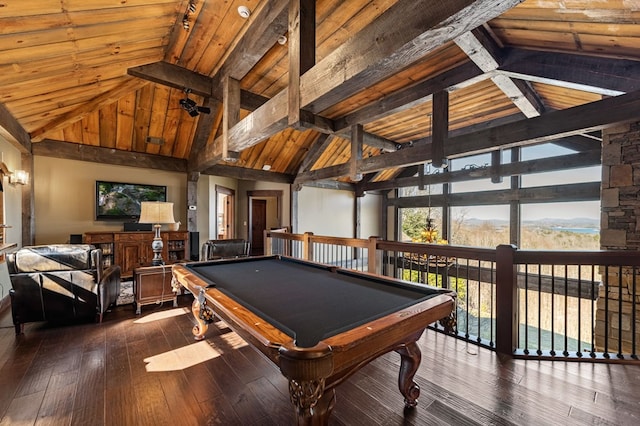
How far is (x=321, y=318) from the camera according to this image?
1.33 meters

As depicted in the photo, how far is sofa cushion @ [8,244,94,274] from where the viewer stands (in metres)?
2.77

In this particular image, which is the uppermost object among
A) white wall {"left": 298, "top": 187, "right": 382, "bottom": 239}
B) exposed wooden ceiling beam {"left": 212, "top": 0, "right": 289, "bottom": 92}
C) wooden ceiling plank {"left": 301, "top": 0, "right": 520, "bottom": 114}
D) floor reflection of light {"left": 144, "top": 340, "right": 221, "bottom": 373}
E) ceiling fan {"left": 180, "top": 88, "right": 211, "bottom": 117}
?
exposed wooden ceiling beam {"left": 212, "top": 0, "right": 289, "bottom": 92}

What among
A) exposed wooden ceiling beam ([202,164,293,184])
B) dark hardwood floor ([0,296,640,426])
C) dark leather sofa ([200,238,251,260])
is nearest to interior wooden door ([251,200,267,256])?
exposed wooden ceiling beam ([202,164,293,184])

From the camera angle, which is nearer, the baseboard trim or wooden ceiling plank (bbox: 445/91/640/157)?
wooden ceiling plank (bbox: 445/91/640/157)

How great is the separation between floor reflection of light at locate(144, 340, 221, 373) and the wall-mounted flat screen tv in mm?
4412

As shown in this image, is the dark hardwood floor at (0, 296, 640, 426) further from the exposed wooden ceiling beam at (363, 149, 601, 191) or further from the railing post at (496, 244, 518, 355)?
the exposed wooden ceiling beam at (363, 149, 601, 191)

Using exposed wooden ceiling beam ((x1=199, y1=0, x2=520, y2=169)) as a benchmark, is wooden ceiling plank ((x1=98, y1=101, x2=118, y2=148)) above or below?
above

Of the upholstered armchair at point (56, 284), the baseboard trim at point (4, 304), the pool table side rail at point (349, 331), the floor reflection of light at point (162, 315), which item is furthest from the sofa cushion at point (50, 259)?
the pool table side rail at point (349, 331)

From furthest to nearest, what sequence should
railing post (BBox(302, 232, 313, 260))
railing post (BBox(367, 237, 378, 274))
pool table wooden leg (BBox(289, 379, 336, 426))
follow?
railing post (BBox(302, 232, 313, 260)) → railing post (BBox(367, 237, 378, 274)) → pool table wooden leg (BBox(289, 379, 336, 426))

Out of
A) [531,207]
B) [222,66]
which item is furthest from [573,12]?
[531,207]

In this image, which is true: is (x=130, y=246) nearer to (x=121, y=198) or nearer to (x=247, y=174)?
(x=121, y=198)

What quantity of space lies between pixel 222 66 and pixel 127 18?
170 centimetres

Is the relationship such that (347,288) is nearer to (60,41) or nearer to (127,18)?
(127,18)

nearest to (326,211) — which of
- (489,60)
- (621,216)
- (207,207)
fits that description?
(207,207)
